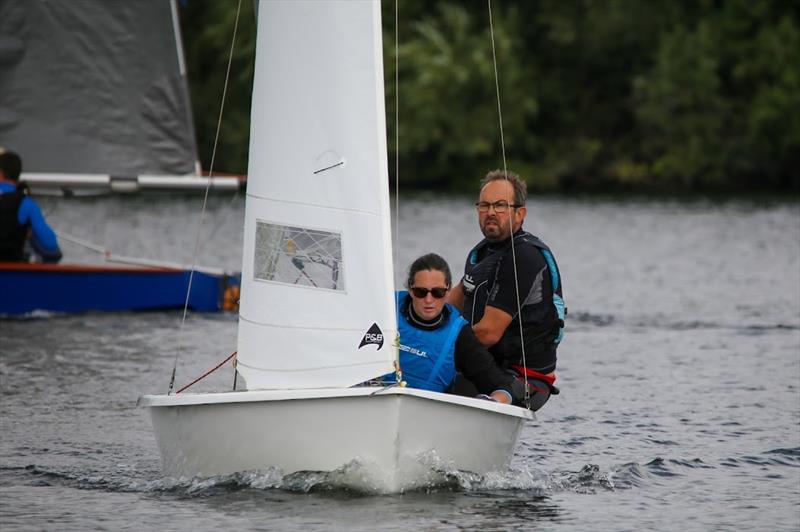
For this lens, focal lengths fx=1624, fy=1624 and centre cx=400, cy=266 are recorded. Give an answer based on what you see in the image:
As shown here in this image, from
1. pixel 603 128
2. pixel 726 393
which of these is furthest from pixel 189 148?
pixel 603 128

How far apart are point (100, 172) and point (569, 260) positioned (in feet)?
33.7

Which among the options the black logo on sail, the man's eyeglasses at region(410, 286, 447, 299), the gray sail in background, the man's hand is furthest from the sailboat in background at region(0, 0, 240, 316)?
the black logo on sail

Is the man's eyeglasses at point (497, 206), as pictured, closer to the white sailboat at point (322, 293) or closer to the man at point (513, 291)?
the man at point (513, 291)

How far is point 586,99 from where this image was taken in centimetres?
5444

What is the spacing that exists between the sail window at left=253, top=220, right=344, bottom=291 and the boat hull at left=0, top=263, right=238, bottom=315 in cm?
883

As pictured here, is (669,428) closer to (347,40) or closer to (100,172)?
(347,40)

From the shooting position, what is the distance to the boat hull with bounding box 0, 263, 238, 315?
17172 mm

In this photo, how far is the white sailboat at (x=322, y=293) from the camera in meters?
8.38

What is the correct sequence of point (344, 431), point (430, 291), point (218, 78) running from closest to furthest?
point (344, 431), point (430, 291), point (218, 78)

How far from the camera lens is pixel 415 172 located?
5097 centimetres

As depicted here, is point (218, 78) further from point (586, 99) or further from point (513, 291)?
point (513, 291)

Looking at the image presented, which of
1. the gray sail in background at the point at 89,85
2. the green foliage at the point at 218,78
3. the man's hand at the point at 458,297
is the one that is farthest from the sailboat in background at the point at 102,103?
the green foliage at the point at 218,78

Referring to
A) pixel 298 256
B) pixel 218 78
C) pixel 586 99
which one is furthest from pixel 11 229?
pixel 586 99

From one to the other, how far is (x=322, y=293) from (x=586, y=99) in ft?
153
